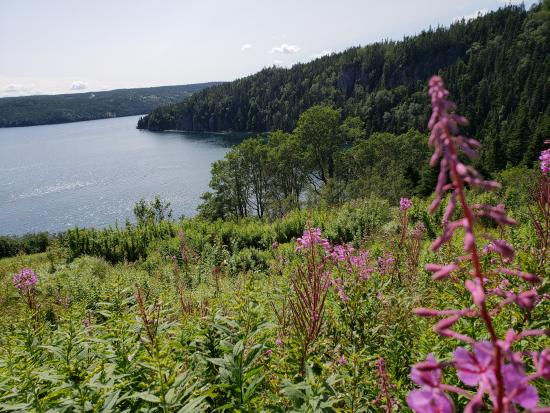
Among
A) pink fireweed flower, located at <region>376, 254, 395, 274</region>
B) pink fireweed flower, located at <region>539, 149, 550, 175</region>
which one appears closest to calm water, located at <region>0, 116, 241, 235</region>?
pink fireweed flower, located at <region>376, 254, 395, 274</region>

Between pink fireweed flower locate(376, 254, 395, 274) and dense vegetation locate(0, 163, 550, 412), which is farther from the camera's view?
pink fireweed flower locate(376, 254, 395, 274)

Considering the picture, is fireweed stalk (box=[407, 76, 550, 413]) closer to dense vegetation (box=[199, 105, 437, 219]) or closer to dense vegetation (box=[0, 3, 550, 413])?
dense vegetation (box=[0, 3, 550, 413])

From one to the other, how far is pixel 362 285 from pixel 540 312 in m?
1.41

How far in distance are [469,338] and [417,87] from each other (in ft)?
449

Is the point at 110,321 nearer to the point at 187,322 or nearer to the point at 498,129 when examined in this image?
the point at 187,322

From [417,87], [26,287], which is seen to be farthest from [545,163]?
[417,87]

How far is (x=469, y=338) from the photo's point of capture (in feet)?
2.61

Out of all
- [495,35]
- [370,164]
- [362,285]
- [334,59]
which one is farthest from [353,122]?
[334,59]

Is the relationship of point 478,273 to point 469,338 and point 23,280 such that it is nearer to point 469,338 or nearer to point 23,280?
point 469,338

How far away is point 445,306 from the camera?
306 centimetres

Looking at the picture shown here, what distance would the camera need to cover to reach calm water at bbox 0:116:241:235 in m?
57.7

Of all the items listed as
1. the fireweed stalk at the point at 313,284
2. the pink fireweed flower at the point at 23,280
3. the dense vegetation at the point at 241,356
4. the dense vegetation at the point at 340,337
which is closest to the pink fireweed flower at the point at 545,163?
the dense vegetation at the point at 340,337

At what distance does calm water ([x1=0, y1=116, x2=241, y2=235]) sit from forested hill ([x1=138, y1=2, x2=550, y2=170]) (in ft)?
104

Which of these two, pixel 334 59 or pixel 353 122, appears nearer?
pixel 353 122
